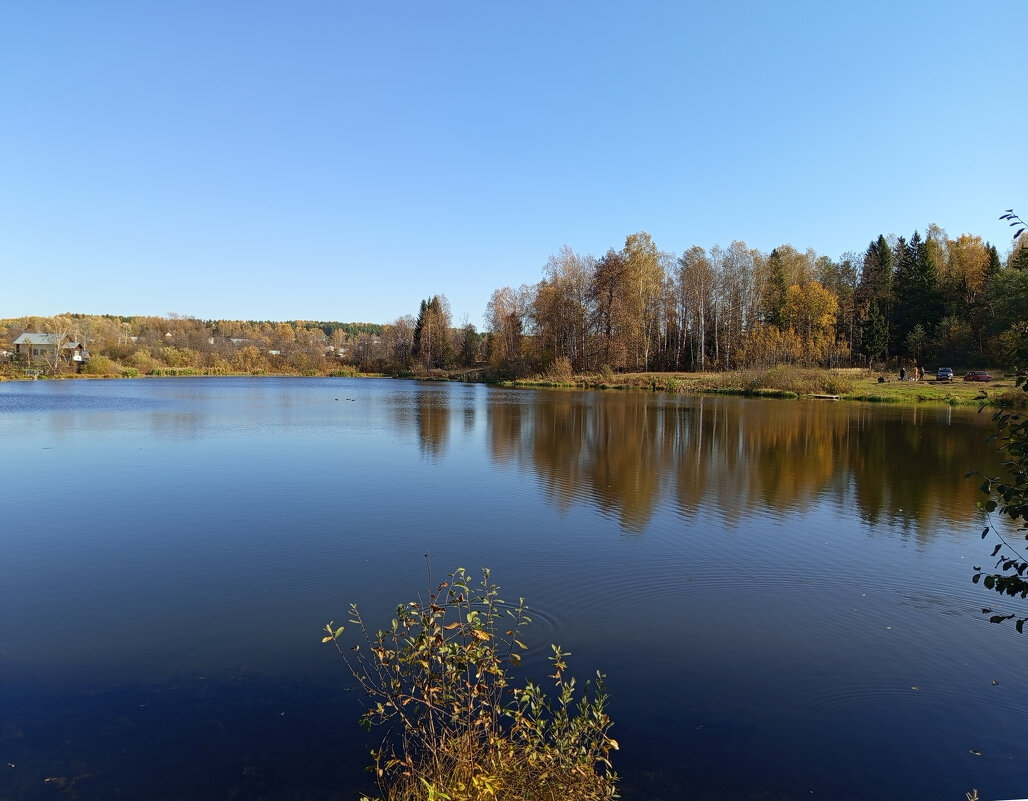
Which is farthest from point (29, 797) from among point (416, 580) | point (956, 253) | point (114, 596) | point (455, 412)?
point (956, 253)

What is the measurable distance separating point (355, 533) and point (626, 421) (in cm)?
1824

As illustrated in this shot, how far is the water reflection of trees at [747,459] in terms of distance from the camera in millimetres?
12133

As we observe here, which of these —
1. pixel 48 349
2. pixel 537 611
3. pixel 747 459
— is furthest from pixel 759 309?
pixel 48 349

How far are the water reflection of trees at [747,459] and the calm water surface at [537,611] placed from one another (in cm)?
15

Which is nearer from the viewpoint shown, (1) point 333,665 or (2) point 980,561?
(1) point 333,665

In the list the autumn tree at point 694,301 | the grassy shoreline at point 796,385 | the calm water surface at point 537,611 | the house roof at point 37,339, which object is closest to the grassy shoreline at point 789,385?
the grassy shoreline at point 796,385

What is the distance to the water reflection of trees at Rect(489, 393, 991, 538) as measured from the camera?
12.1 m

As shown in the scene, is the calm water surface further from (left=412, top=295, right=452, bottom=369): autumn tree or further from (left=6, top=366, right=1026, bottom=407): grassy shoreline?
(left=412, top=295, right=452, bottom=369): autumn tree

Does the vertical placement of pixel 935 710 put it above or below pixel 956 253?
below

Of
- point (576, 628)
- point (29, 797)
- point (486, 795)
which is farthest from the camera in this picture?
point (576, 628)

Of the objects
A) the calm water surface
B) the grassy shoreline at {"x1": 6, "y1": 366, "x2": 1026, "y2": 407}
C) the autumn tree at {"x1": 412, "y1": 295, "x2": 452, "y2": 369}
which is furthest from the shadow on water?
the autumn tree at {"x1": 412, "y1": 295, "x2": 452, "y2": 369}

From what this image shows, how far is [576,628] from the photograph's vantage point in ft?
20.5

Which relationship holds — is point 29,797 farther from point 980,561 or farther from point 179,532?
point 980,561

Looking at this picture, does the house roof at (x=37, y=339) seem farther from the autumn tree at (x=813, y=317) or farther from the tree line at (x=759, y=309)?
the autumn tree at (x=813, y=317)
